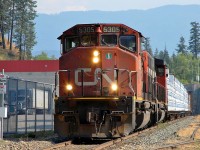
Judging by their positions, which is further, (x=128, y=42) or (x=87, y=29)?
(x=128, y=42)

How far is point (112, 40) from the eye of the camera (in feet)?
52.0

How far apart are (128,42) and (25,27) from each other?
310 ft

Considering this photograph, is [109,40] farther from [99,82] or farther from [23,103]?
[23,103]

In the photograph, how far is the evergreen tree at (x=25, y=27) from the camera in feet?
352

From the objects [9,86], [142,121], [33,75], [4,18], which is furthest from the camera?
[4,18]

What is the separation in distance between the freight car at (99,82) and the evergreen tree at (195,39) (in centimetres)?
17139

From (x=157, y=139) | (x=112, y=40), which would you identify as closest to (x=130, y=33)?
(x=112, y=40)

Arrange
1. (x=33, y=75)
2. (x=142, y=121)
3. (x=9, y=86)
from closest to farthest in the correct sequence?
(x=142, y=121)
(x=9, y=86)
(x=33, y=75)

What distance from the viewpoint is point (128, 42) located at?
1608 centimetres

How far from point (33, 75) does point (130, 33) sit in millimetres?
39806

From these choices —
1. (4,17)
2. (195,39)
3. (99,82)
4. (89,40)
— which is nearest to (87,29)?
(89,40)

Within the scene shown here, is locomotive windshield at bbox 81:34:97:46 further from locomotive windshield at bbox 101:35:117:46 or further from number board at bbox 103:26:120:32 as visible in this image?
number board at bbox 103:26:120:32

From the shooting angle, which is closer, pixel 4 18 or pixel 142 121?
pixel 142 121

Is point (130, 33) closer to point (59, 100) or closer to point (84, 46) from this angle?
point (84, 46)
